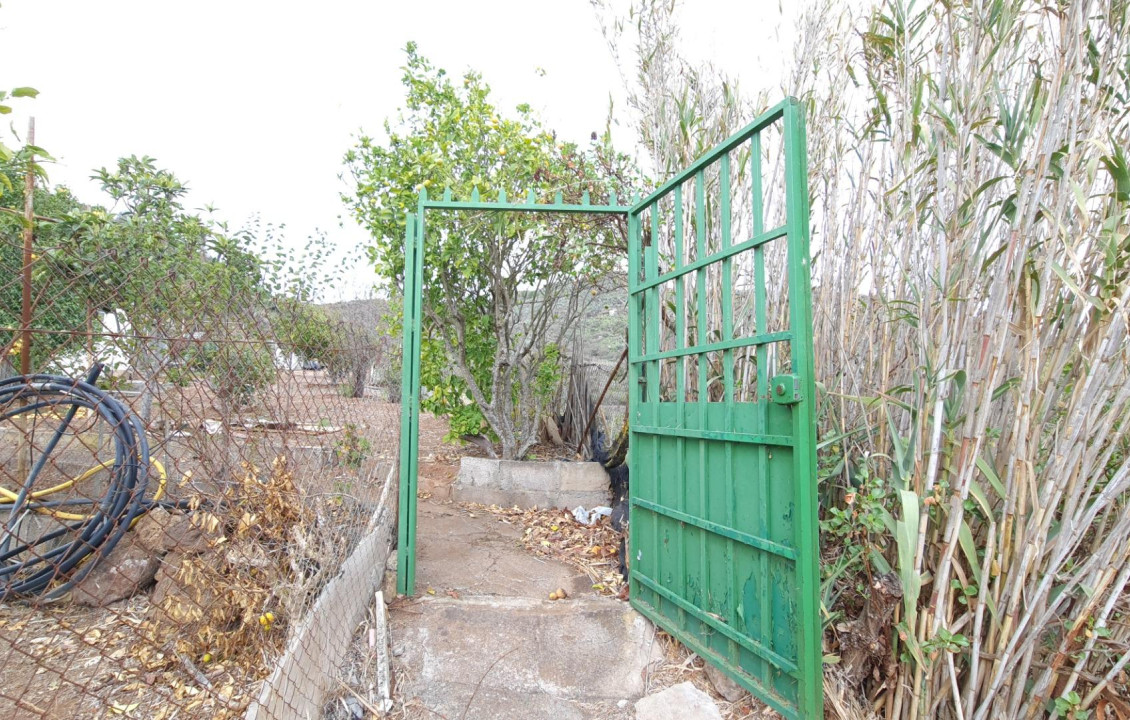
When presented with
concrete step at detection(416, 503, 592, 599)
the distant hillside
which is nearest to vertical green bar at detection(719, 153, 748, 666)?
concrete step at detection(416, 503, 592, 599)

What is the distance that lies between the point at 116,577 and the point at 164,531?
307mm

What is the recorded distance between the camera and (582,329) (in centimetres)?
644

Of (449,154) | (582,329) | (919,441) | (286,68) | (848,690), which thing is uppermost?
(286,68)

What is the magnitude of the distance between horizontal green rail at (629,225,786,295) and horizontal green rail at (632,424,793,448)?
2.29 feet

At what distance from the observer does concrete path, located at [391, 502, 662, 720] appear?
230cm

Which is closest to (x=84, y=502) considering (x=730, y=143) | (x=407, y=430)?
(x=407, y=430)

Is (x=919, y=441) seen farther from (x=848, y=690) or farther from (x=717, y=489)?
(x=848, y=690)

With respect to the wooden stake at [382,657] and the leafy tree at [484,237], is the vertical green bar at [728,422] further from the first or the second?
the leafy tree at [484,237]

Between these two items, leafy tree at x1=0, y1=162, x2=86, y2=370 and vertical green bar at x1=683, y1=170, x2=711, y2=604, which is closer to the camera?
vertical green bar at x1=683, y1=170, x2=711, y2=604

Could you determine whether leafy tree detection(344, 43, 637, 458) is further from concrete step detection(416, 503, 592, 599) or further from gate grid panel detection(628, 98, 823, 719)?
gate grid panel detection(628, 98, 823, 719)

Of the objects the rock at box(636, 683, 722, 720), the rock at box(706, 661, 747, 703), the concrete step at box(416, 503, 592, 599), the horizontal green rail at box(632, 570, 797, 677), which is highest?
the horizontal green rail at box(632, 570, 797, 677)

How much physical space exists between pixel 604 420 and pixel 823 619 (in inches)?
151

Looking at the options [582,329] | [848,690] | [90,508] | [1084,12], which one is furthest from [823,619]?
[582,329]

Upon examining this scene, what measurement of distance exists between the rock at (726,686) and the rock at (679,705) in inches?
2.5
